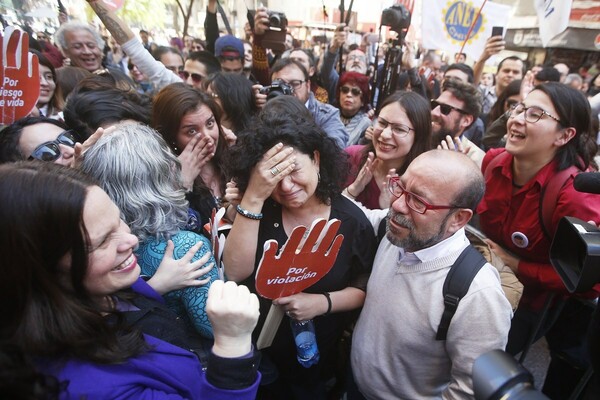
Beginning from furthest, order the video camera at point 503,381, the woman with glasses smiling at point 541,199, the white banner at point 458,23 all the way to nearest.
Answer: the white banner at point 458,23 → the woman with glasses smiling at point 541,199 → the video camera at point 503,381

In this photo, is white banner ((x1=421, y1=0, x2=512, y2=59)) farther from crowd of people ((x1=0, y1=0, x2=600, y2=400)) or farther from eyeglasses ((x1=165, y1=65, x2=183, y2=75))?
eyeglasses ((x1=165, y1=65, x2=183, y2=75))

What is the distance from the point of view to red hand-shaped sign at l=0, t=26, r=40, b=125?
183 centimetres

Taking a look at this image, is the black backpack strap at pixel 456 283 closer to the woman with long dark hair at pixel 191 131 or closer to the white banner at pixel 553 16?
the woman with long dark hair at pixel 191 131

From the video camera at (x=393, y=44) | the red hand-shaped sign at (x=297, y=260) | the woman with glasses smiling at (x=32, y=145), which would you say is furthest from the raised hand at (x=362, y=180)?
the woman with glasses smiling at (x=32, y=145)

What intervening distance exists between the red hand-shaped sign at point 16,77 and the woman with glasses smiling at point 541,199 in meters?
2.72

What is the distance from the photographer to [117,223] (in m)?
1.00

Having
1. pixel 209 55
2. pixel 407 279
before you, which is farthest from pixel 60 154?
pixel 209 55

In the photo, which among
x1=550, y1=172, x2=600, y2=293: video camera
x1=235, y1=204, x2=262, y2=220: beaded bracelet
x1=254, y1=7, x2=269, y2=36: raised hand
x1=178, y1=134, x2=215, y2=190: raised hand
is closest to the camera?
x1=550, y1=172, x2=600, y2=293: video camera

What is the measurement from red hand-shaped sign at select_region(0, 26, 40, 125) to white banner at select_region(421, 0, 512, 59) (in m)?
→ 4.23

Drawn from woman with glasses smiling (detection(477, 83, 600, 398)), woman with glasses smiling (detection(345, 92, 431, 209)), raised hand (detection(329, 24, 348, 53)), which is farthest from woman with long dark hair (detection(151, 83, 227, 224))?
raised hand (detection(329, 24, 348, 53))

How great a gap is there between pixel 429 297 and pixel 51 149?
187cm

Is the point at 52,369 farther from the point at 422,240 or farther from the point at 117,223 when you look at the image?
the point at 422,240

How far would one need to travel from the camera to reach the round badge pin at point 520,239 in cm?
195

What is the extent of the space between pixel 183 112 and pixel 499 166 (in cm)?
198
